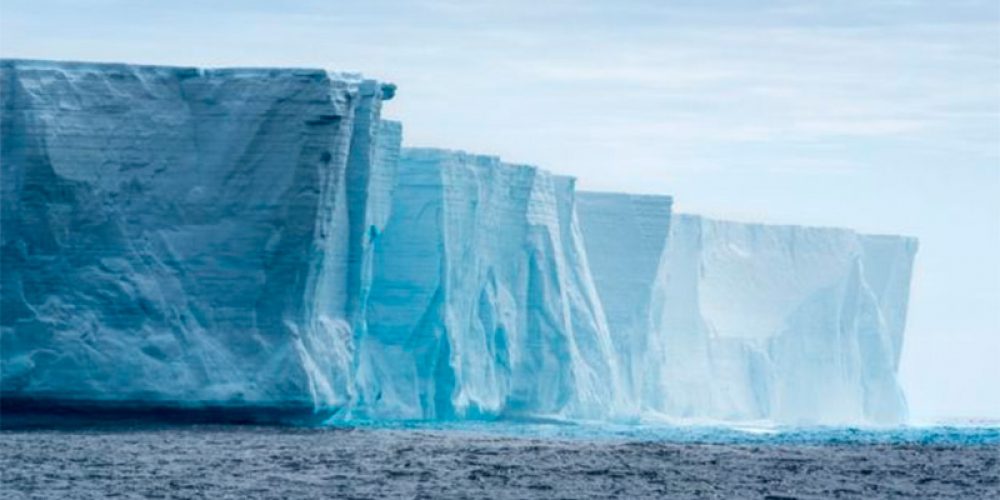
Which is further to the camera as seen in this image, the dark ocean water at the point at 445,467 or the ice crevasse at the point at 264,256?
the ice crevasse at the point at 264,256

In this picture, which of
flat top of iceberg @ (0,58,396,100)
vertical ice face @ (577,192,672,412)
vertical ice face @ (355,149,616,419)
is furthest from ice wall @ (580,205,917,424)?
flat top of iceberg @ (0,58,396,100)

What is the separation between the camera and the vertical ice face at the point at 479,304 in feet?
112

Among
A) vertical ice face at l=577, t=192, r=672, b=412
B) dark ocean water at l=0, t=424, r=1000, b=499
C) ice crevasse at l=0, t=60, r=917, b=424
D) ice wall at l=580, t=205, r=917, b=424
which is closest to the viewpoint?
dark ocean water at l=0, t=424, r=1000, b=499

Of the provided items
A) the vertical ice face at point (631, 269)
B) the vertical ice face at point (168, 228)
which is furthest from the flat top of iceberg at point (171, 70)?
the vertical ice face at point (631, 269)

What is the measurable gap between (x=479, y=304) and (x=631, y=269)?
6626mm

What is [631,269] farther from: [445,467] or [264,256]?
[445,467]

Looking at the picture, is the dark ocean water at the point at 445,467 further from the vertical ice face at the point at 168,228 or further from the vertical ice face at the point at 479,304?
the vertical ice face at the point at 479,304

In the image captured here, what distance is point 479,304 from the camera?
36344 millimetres

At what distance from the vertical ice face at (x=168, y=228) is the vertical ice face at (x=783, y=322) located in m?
20.3

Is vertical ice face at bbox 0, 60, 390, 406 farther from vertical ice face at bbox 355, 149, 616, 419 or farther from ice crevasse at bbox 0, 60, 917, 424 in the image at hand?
vertical ice face at bbox 355, 149, 616, 419

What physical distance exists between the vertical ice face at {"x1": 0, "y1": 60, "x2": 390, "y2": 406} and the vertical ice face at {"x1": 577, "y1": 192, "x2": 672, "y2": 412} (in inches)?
625

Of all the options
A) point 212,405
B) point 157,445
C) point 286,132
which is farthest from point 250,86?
point 157,445

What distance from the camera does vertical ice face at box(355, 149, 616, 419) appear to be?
112 ft

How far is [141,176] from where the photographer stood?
2612 centimetres
